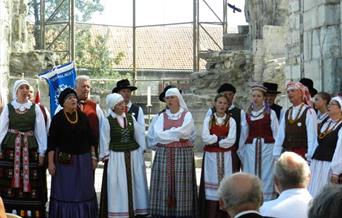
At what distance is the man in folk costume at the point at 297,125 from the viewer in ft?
21.7

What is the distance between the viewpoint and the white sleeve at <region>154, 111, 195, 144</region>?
7.01 meters

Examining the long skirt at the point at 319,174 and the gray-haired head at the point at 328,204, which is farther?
the long skirt at the point at 319,174

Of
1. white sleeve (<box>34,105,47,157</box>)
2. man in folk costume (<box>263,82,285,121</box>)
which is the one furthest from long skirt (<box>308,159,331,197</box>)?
white sleeve (<box>34,105,47,157</box>)

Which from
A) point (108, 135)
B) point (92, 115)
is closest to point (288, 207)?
point (108, 135)

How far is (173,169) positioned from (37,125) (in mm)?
1551

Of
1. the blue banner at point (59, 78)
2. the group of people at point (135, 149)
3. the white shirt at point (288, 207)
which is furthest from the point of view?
the blue banner at point (59, 78)

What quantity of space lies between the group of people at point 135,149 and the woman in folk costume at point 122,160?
1 centimetres

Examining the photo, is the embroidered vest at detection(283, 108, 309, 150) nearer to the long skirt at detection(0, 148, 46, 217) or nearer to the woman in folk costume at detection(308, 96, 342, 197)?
the woman in folk costume at detection(308, 96, 342, 197)

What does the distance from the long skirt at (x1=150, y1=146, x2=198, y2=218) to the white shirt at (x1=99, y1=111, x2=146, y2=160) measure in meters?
0.24

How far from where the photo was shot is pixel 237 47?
70.3 ft

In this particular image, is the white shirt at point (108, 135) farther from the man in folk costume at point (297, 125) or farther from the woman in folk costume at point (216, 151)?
the man in folk costume at point (297, 125)

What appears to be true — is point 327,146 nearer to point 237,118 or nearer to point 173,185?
point 237,118

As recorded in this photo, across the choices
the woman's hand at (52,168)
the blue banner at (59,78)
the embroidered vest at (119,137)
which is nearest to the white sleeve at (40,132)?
the woman's hand at (52,168)

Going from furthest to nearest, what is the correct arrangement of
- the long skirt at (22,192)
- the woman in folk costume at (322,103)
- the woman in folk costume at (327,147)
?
the long skirt at (22,192), the woman in folk costume at (322,103), the woman in folk costume at (327,147)
